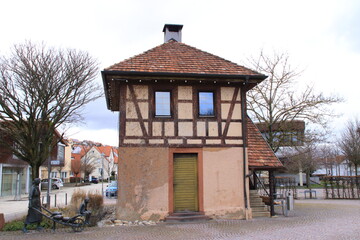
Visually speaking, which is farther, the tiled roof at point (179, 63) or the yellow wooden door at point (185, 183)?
the tiled roof at point (179, 63)

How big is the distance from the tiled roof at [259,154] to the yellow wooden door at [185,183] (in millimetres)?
2430

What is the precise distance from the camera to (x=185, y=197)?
13.2 m

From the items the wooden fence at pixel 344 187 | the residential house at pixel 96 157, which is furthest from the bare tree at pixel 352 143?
the residential house at pixel 96 157

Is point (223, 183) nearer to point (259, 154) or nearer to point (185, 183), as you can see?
point (185, 183)

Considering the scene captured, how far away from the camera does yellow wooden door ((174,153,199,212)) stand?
43.2 feet

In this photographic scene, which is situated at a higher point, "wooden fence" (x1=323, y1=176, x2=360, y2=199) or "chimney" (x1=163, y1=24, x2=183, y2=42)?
"chimney" (x1=163, y1=24, x2=183, y2=42)

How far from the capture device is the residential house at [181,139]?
12867 millimetres

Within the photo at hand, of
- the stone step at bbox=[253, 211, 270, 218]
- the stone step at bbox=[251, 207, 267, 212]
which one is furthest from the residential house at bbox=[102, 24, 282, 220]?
the stone step at bbox=[251, 207, 267, 212]

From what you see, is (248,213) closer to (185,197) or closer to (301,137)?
(185,197)

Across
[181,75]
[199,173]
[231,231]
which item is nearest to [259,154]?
[199,173]

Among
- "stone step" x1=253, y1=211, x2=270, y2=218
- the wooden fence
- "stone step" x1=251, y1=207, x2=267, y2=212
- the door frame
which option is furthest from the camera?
the wooden fence

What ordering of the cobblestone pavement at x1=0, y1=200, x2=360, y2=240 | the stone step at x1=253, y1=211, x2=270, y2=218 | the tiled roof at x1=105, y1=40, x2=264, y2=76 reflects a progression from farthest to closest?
the stone step at x1=253, y1=211, x2=270, y2=218 < the tiled roof at x1=105, y1=40, x2=264, y2=76 < the cobblestone pavement at x1=0, y1=200, x2=360, y2=240

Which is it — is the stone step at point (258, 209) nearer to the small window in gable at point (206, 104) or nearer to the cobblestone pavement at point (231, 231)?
the cobblestone pavement at point (231, 231)

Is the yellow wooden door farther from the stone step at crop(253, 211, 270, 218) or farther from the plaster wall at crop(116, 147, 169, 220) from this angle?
the stone step at crop(253, 211, 270, 218)
